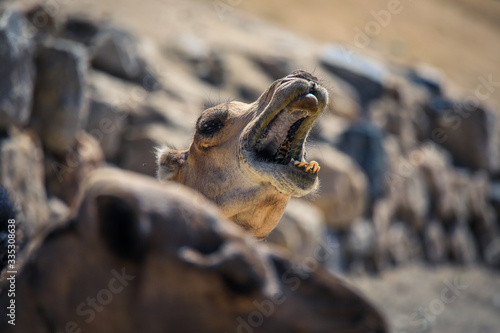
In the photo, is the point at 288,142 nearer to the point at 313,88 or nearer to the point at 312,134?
the point at 313,88

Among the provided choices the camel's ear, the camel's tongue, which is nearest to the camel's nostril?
the camel's tongue

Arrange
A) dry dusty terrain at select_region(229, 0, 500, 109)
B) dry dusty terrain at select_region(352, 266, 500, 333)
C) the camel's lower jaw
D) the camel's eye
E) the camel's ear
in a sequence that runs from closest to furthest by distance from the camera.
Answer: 1. the camel's lower jaw
2. the camel's eye
3. the camel's ear
4. dry dusty terrain at select_region(352, 266, 500, 333)
5. dry dusty terrain at select_region(229, 0, 500, 109)

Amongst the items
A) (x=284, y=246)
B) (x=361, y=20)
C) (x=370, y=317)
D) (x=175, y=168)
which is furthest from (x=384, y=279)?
(x=361, y=20)

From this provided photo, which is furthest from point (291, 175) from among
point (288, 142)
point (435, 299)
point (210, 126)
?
point (435, 299)

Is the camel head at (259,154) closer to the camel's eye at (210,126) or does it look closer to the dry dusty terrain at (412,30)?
the camel's eye at (210,126)

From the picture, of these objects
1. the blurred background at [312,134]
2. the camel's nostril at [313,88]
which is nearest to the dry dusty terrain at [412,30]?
the blurred background at [312,134]

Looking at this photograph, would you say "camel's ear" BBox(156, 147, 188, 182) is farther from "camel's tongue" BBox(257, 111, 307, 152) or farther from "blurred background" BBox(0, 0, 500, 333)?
"camel's tongue" BBox(257, 111, 307, 152)

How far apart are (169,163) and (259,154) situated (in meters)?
0.83

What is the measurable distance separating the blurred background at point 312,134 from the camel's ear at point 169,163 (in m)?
0.15

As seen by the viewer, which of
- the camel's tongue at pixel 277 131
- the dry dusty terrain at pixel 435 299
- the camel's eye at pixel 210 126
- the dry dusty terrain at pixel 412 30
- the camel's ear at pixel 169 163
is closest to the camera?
the camel's tongue at pixel 277 131

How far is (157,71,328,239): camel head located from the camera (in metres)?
3.03

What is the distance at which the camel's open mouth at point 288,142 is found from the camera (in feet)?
9.87

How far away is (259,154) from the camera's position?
3.16 metres

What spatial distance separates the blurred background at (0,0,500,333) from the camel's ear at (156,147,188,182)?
15 centimetres
